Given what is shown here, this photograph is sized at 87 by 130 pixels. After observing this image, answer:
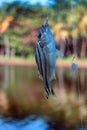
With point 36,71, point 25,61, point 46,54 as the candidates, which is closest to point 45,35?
point 46,54

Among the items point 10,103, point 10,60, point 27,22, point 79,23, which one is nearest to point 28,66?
point 10,60

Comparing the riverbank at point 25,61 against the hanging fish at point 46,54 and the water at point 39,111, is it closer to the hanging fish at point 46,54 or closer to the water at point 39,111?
the water at point 39,111

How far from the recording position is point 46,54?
0.59 metres

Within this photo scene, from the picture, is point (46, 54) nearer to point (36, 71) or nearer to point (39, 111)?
point (39, 111)

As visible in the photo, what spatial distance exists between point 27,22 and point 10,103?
3.98m

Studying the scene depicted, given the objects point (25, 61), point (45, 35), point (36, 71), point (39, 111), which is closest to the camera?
point (45, 35)

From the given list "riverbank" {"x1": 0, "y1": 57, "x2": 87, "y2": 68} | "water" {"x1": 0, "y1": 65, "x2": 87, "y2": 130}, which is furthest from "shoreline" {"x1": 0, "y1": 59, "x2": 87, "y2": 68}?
"water" {"x1": 0, "y1": 65, "x2": 87, "y2": 130}

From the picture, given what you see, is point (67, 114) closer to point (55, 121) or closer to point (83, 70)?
point (55, 121)

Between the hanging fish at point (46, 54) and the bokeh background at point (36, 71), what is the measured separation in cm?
246

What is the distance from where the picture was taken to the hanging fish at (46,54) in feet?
1.85

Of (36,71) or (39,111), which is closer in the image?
(39,111)

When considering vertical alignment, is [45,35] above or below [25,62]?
above

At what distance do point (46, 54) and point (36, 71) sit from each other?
406 centimetres

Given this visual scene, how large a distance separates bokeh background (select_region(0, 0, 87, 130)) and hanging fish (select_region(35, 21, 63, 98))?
2463mm
